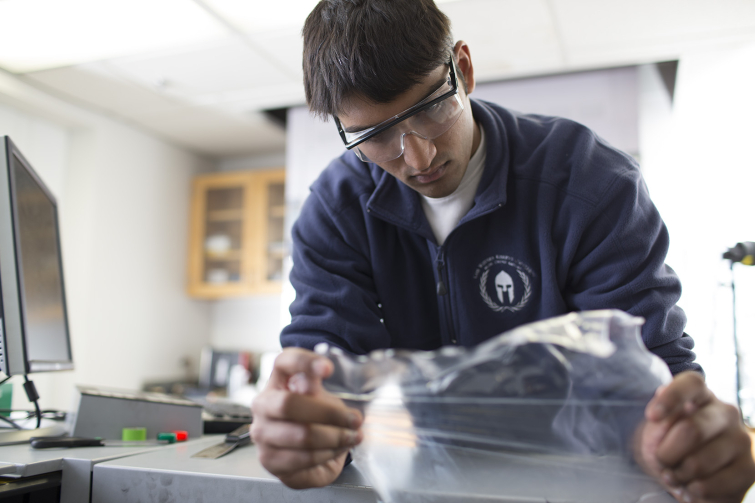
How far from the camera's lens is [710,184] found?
8.77 feet

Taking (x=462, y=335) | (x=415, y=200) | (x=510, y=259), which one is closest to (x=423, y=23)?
(x=415, y=200)

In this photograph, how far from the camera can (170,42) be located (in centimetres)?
251

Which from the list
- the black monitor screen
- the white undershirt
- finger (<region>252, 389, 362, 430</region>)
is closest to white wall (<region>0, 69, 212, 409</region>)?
the black monitor screen

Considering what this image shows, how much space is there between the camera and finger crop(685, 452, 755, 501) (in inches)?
19.7

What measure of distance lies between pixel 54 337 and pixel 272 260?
2.48 meters

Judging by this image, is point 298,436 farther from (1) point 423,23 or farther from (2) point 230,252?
(2) point 230,252

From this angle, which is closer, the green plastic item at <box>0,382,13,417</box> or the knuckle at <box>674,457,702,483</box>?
the knuckle at <box>674,457,702,483</box>

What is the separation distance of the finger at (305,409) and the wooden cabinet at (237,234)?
9.70 ft

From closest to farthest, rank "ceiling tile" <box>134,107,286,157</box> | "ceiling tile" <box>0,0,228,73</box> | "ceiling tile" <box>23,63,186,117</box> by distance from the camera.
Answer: "ceiling tile" <box>0,0,228,73</box> → "ceiling tile" <box>23,63,186,117</box> → "ceiling tile" <box>134,107,286,157</box>

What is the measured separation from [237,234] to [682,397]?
11.5ft

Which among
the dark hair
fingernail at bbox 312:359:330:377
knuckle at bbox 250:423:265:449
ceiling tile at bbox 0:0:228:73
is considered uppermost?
ceiling tile at bbox 0:0:228:73

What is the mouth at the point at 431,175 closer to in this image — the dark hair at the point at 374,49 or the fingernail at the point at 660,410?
the dark hair at the point at 374,49

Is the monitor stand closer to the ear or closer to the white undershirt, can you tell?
the white undershirt

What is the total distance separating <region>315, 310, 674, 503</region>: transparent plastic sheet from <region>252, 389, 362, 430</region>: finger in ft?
0.08
